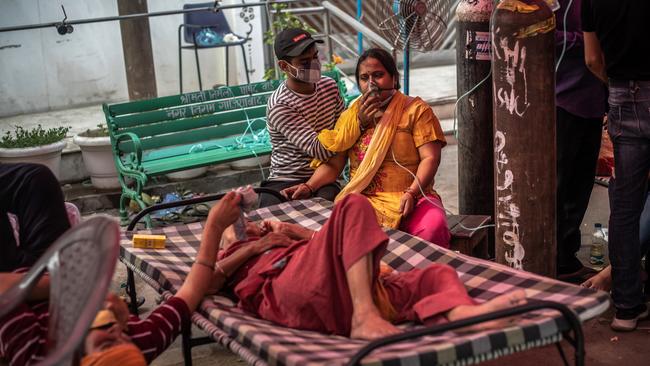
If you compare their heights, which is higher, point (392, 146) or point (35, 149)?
point (392, 146)

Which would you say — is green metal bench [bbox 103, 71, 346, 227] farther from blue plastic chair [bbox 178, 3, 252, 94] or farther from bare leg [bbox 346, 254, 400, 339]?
bare leg [bbox 346, 254, 400, 339]

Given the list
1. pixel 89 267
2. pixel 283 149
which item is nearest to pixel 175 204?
pixel 283 149

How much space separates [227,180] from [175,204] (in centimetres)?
262

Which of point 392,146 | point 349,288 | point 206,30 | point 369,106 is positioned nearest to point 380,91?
point 369,106

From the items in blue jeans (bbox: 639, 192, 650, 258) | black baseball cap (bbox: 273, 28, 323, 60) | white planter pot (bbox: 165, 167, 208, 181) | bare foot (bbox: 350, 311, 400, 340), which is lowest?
white planter pot (bbox: 165, 167, 208, 181)

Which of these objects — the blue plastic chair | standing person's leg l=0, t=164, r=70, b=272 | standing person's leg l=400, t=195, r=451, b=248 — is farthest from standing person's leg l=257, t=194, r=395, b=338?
the blue plastic chair

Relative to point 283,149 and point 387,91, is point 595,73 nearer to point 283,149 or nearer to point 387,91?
point 387,91

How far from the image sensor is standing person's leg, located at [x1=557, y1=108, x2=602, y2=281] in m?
4.86

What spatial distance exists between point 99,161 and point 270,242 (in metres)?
3.44

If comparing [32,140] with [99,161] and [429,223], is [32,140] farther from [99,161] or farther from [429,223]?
[429,223]

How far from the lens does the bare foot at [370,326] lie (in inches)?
127

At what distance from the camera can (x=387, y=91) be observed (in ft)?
15.5

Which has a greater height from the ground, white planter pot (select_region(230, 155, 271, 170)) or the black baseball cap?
the black baseball cap

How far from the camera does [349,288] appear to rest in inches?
133
